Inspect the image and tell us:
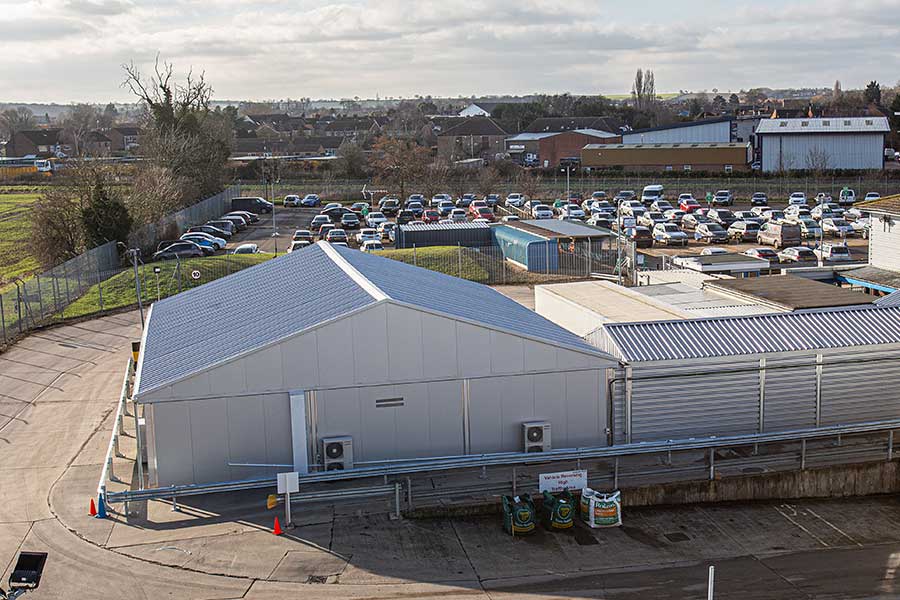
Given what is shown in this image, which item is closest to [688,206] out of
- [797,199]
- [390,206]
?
[797,199]

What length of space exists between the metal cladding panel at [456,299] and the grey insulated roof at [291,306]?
5 centimetres

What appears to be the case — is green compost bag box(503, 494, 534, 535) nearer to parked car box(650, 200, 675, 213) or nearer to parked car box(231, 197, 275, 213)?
parked car box(650, 200, 675, 213)

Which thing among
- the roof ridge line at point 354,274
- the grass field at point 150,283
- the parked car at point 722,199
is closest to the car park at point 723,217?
the parked car at point 722,199

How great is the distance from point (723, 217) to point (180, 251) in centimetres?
3330

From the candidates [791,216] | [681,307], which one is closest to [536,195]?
[791,216]

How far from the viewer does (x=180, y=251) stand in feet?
169

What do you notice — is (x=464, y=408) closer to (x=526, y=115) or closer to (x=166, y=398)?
(x=166, y=398)

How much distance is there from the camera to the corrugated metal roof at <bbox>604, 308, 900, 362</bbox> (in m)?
21.5

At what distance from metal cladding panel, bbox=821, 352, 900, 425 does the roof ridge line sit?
9.74 meters

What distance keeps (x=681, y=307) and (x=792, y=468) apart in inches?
366

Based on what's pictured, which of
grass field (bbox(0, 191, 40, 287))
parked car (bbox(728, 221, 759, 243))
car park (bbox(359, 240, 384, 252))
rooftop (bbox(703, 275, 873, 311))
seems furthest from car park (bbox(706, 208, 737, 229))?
grass field (bbox(0, 191, 40, 287))

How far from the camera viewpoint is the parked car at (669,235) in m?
56.6

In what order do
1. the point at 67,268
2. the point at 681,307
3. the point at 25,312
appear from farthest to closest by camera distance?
the point at 67,268 < the point at 25,312 < the point at 681,307

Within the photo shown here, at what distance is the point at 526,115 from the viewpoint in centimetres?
15375
